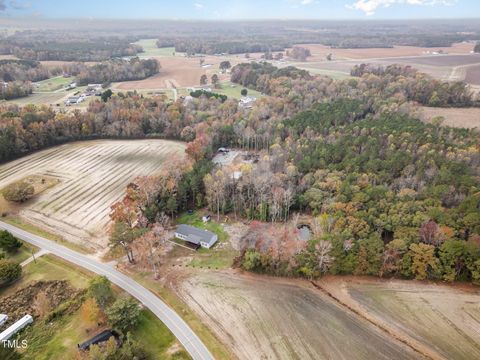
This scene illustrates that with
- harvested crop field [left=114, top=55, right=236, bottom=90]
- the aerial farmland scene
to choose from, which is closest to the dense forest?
the aerial farmland scene

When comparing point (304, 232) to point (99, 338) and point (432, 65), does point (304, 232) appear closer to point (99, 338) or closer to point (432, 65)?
point (99, 338)

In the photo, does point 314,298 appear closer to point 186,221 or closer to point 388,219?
point 388,219

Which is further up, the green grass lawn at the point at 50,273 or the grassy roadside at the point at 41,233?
the grassy roadside at the point at 41,233

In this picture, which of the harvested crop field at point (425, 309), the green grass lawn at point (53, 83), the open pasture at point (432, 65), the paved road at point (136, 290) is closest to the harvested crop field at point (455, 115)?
the open pasture at point (432, 65)

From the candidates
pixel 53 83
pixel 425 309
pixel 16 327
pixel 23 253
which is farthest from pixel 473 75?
pixel 53 83

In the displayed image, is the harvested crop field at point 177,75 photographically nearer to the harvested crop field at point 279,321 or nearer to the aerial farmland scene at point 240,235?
the aerial farmland scene at point 240,235
